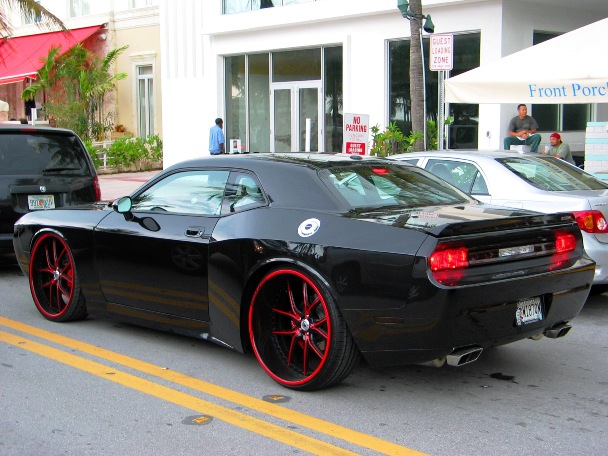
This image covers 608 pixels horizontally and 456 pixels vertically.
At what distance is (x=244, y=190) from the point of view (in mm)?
5918

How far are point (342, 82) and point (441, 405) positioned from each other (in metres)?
15.1

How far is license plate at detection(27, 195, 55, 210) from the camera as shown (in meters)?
9.52

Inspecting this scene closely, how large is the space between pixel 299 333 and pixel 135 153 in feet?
66.6

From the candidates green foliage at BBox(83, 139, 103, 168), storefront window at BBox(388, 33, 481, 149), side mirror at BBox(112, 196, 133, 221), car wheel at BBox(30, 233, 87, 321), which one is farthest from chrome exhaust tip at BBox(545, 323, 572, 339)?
green foliage at BBox(83, 139, 103, 168)

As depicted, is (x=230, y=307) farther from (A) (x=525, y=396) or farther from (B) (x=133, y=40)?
(B) (x=133, y=40)

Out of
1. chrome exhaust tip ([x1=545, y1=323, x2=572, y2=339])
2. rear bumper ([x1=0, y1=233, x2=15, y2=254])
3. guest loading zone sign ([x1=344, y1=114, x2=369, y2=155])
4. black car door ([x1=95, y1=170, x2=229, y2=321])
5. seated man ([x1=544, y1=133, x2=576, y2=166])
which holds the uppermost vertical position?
guest loading zone sign ([x1=344, y1=114, x2=369, y2=155])

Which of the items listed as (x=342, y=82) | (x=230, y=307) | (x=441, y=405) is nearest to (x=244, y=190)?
(x=230, y=307)

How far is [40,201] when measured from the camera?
31.4 feet

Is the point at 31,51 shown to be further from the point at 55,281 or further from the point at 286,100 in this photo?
the point at 55,281


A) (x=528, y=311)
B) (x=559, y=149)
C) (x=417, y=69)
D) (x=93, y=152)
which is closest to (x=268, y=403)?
(x=528, y=311)

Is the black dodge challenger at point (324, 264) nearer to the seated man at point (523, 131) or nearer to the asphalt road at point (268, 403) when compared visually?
the asphalt road at point (268, 403)

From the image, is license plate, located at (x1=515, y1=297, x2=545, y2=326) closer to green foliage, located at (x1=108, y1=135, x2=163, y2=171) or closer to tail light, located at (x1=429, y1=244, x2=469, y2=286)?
tail light, located at (x1=429, y1=244, x2=469, y2=286)

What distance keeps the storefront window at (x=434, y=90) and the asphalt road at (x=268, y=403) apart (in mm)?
10777

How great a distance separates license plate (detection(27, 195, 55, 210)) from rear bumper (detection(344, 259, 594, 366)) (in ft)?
18.6
